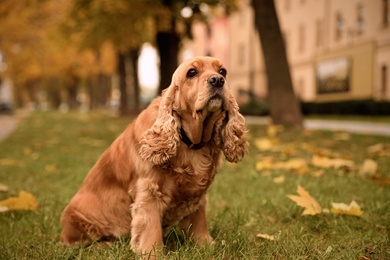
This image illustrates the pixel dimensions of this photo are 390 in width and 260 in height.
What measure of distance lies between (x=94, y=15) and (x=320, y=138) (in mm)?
8302

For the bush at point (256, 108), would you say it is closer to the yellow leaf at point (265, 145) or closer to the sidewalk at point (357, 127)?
the sidewalk at point (357, 127)

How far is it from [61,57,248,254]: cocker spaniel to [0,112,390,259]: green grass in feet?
0.48

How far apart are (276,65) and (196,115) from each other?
8.05m

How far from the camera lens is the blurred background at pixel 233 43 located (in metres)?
12.8

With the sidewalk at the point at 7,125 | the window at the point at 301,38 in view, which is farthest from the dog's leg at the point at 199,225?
the window at the point at 301,38

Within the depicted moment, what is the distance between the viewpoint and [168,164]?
2.65 m

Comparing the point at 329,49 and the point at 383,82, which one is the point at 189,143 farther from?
the point at 329,49

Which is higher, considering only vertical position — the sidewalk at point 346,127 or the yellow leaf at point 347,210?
the yellow leaf at point 347,210

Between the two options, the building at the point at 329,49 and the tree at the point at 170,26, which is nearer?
the tree at the point at 170,26

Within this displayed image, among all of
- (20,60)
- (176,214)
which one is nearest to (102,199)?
(176,214)

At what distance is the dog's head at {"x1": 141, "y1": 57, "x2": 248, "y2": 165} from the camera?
2.55 metres

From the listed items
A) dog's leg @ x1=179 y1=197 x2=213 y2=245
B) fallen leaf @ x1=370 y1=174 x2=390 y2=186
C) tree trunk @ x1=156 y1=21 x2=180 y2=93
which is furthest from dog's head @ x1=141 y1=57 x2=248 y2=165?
tree trunk @ x1=156 y1=21 x2=180 y2=93

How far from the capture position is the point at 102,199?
2.96m

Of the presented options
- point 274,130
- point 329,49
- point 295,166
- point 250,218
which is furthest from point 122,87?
point 250,218
